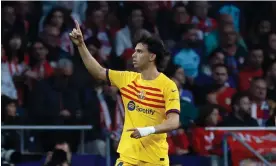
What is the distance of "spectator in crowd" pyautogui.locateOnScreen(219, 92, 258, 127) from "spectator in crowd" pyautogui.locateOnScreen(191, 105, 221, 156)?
185 millimetres

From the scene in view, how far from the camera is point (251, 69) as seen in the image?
1449 cm

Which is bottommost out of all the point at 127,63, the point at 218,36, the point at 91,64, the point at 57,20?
the point at 91,64

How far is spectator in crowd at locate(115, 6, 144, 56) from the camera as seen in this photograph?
14281 mm

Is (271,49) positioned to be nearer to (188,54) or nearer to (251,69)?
(251,69)

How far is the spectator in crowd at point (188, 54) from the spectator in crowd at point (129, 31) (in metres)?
0.69

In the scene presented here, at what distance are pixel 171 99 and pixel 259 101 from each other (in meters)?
5.35

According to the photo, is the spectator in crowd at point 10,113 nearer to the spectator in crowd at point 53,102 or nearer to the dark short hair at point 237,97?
the spectator in crowd at point 53,102

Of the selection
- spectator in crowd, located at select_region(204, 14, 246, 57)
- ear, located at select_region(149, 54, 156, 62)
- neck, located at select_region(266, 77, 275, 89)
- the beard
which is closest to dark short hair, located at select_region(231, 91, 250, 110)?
neck, located at select_region(266, 77, 275, 89)

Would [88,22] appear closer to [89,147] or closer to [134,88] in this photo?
[89,147]

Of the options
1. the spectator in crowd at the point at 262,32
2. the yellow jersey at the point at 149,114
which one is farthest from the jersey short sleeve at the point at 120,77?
the spectator in crowd at the point at 262,32

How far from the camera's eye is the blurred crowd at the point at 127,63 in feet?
43.5

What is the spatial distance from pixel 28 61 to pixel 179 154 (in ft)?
8.81

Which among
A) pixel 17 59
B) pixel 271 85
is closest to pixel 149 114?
pixel 17 59

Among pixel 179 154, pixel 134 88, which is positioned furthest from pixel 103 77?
pixel 179 154
